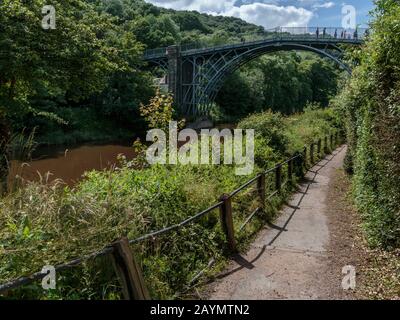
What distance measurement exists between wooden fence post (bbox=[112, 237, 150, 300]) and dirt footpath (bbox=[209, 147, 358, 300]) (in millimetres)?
1389

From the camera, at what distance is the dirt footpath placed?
4.69m

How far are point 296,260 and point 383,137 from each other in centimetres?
218

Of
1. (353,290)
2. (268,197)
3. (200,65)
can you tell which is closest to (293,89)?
(200,65)

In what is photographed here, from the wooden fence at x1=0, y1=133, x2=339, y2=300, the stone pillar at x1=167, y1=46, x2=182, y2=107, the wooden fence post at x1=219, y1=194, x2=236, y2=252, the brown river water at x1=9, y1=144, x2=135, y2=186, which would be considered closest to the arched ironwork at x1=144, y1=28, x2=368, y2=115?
the stone pillar at x1=167, y1=46, x2=182, y2=107

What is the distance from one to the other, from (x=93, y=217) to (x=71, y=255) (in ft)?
2.27

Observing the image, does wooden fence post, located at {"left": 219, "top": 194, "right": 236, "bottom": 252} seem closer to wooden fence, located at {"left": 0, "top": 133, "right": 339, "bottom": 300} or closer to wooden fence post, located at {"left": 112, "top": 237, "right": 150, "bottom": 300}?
wooden fence, located at {"left": 0, "top": 133, "right": 339, "bottom": 300}

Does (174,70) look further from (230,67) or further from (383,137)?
(383,137)

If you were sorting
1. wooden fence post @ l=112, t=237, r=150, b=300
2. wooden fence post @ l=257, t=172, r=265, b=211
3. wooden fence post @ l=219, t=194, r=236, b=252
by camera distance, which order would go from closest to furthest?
1. wooden fence post @ l=112, t=237, r=150, b=300
2. wooden fence post @ l=219, t=194, r=236, b=252
3. wooden fence post @ l=257, t=172, r=265, b=211

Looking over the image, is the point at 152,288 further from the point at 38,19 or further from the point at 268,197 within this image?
the point at 38,19

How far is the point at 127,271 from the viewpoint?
3.33 m

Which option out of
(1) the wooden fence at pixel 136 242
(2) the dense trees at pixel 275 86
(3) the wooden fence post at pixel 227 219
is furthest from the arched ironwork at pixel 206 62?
(3) the wooden fence post at pixel 227 219

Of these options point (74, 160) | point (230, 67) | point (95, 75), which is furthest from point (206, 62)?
point (95, 75)

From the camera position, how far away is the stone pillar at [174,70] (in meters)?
43.0

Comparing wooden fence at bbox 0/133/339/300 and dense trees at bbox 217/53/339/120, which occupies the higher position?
dense trees at bbox 217/53/339/120
